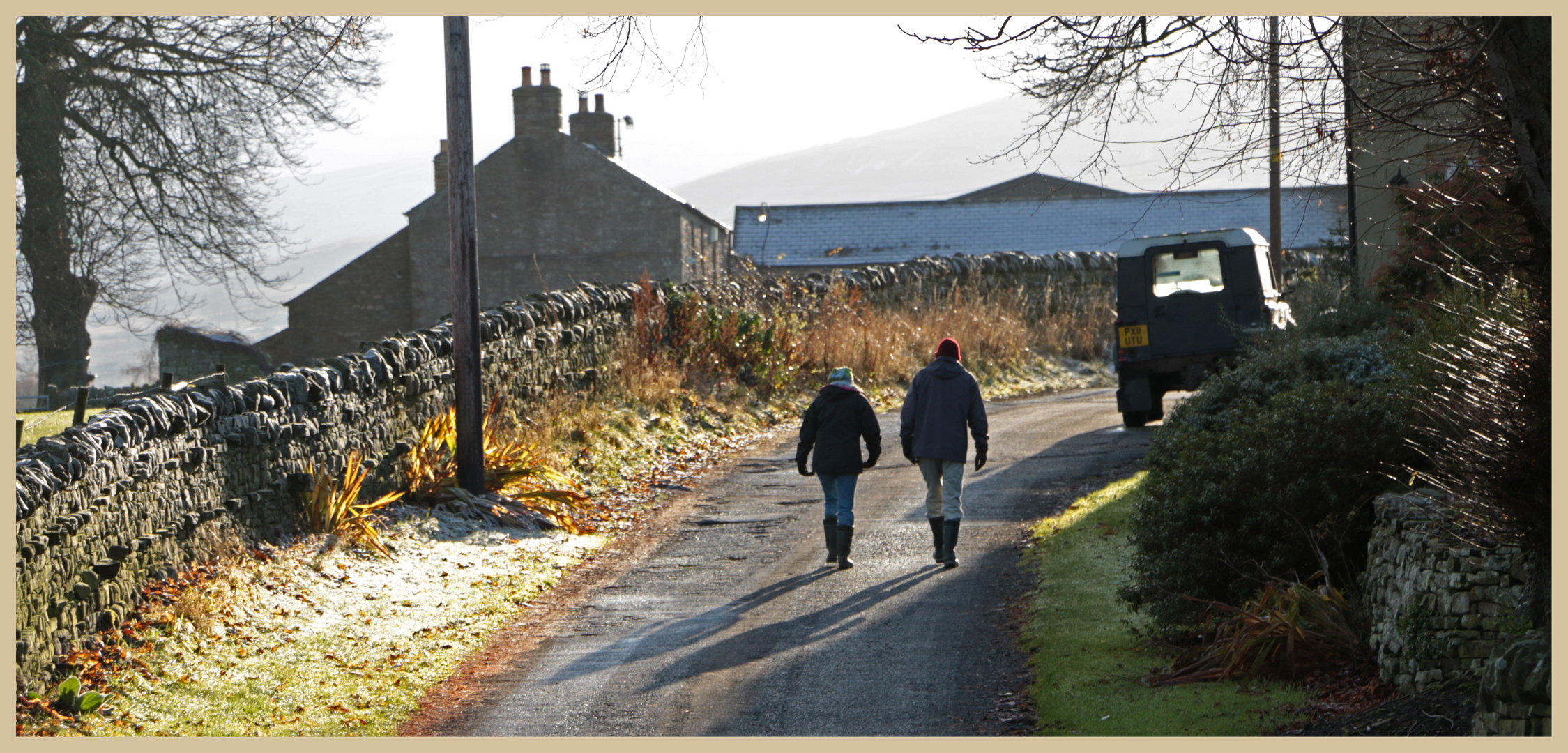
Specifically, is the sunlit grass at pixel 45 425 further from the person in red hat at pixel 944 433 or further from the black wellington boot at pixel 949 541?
the black wellington boot at pixel 949 541

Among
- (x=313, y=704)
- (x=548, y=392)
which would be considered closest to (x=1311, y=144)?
(x=313, y=704)

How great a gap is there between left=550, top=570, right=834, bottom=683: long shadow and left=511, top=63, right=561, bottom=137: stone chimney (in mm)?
29956

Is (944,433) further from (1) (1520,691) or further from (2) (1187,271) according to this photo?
(2) (1187,271)

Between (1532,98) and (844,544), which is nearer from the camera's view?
(1532,98)

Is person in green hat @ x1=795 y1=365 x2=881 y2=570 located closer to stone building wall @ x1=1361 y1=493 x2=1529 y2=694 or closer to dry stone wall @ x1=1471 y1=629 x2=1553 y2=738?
stone building wall @ x1=1361 y1=493 x2=1529 y2=694

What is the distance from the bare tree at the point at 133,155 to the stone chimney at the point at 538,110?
11.8 m

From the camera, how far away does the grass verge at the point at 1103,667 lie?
5910 millimetres

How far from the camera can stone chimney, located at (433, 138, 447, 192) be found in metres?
36.5

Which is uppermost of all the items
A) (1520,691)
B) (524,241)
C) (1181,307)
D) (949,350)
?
(524,241)

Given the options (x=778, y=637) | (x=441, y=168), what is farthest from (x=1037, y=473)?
(x=441, y=168)

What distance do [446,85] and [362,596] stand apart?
5.03m

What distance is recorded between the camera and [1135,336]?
53.8ft

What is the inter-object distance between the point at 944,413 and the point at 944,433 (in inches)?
6.3

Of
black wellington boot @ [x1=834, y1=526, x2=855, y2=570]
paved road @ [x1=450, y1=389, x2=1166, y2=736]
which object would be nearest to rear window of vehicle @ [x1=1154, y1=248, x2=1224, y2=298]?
paved road @ [x1=450, y1=389, x2=1166, y2=736]
